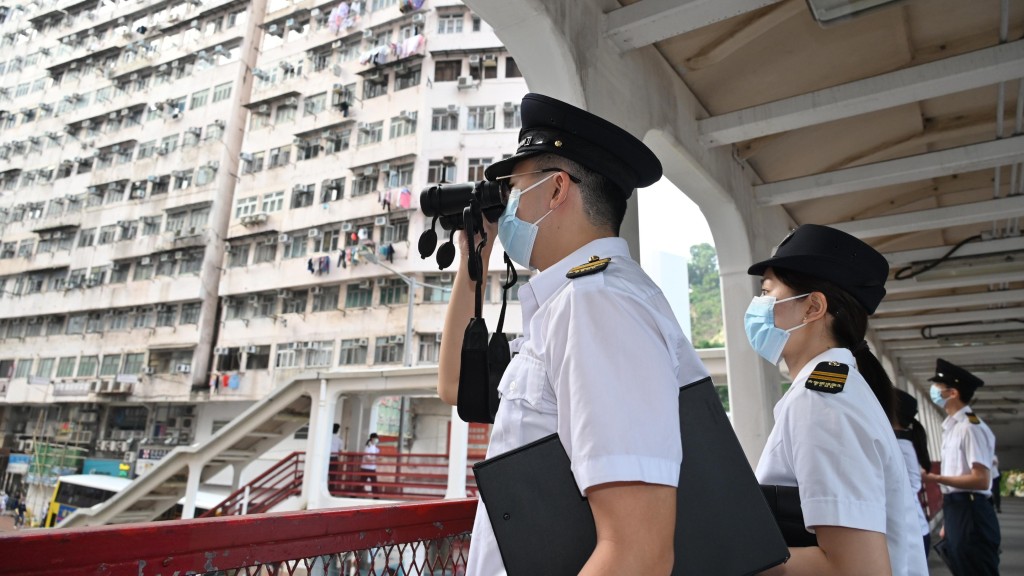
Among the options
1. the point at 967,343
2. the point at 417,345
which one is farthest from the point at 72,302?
the point at 967,343

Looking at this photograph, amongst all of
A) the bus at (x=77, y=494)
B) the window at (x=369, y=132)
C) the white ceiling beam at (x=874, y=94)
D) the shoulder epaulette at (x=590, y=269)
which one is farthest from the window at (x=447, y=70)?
the shoulder epaulette at (x=590, y=269)

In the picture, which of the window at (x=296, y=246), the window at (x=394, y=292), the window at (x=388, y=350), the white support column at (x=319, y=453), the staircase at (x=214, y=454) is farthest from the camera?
the window at (x=296, y=246)

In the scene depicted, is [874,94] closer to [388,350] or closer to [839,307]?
[839,307]

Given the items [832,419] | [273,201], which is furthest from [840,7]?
[273,201]

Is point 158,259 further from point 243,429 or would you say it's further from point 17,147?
point 243,429

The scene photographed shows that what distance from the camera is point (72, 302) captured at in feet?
86.1

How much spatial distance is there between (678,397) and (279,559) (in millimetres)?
948

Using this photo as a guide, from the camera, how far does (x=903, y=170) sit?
13.8 ft

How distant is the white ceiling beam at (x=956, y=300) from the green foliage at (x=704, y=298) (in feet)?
110

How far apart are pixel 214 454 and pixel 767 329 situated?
11.6 m

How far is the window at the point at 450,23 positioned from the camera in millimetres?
21578

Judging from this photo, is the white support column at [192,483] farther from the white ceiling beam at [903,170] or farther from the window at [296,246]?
the window at [296,246]

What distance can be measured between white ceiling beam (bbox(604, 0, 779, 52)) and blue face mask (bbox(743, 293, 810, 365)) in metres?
1.66

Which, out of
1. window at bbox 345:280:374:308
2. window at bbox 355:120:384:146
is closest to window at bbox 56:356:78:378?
window at bbox 345:280:374:308
